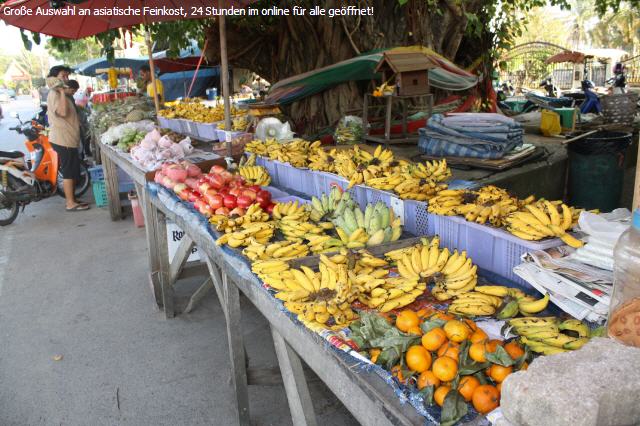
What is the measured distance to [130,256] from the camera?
6.48m

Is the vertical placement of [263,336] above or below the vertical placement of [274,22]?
below

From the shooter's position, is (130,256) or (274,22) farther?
(274,22)

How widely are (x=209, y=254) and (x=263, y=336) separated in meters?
1.29

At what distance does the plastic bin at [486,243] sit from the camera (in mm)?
2633

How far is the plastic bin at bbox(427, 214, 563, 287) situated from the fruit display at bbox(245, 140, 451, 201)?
0.38 meters

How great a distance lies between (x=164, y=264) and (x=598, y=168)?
5.63 metres

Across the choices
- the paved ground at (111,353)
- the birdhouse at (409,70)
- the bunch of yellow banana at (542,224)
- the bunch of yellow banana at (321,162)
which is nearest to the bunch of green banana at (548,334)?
the bunch of yellow banana at (542,224)

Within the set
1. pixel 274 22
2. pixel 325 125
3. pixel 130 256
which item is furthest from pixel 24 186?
pixel 274 22

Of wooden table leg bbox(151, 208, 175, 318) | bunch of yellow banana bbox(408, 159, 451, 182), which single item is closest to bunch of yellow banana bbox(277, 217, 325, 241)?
bunch of yellow banana bbox(408, 159, 451, 182)

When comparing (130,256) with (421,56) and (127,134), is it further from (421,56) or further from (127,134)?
(421,56)

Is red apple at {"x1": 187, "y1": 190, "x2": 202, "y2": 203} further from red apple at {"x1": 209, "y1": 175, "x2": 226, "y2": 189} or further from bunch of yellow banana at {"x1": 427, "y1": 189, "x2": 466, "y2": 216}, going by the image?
bunch of yellow banana at {"x1": 427, "y1": 189, "x2": 466, "y2": 216}

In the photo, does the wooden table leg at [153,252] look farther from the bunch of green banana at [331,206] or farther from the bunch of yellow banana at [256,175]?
the bunch of green banana at [331,206]

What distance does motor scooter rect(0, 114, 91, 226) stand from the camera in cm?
810

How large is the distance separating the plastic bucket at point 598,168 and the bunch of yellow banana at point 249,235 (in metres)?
5.16
